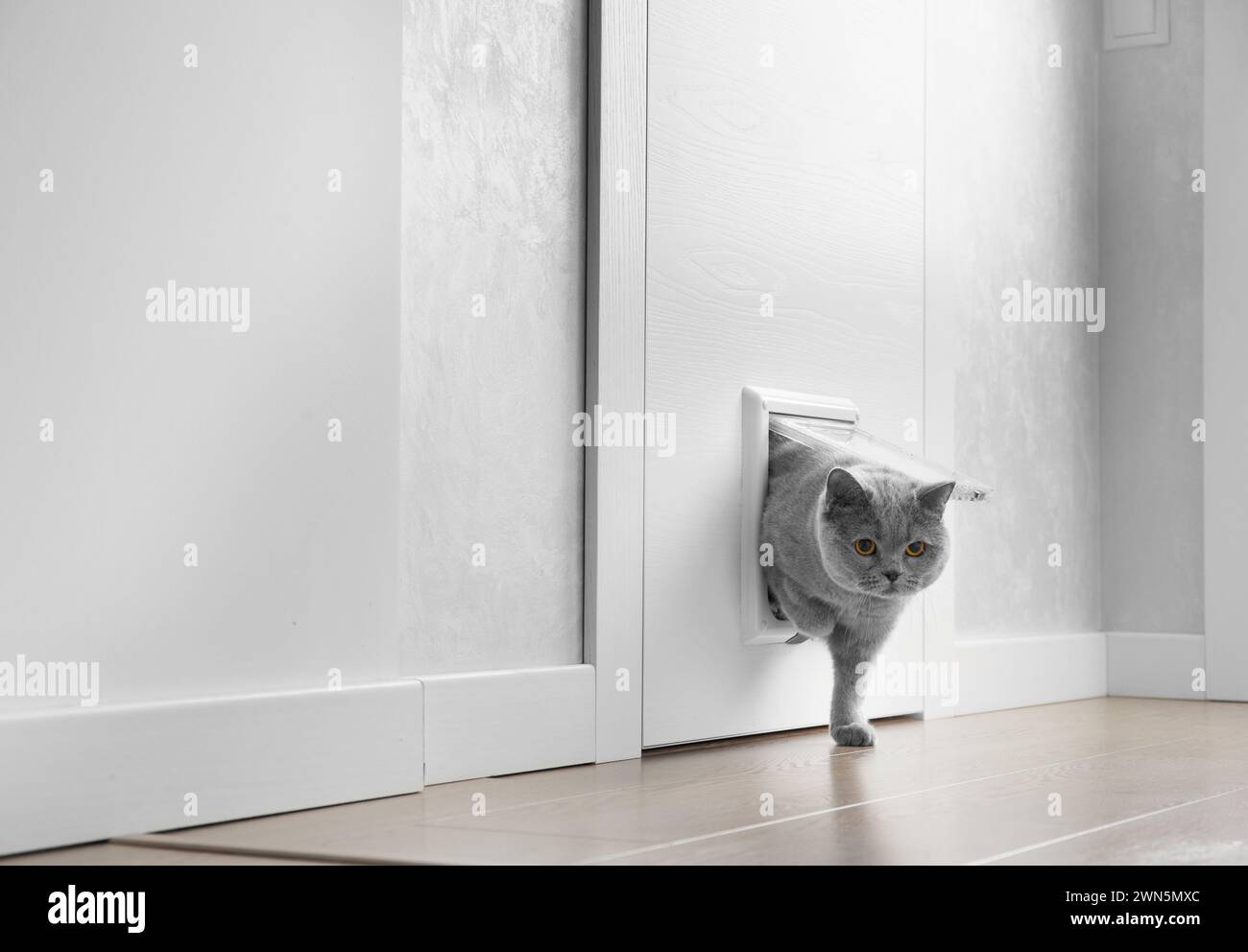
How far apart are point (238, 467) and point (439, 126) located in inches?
16.1

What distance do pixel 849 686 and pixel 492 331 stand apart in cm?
61

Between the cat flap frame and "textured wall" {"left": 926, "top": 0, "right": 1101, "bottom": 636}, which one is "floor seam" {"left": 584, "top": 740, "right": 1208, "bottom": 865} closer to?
the cat flap frame

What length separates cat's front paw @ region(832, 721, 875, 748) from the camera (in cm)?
165

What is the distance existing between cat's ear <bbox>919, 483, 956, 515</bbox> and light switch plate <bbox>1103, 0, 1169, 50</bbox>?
4.59ft

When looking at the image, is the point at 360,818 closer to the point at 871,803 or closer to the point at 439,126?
the point at 871,803

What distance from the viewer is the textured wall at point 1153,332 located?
2.47 metres

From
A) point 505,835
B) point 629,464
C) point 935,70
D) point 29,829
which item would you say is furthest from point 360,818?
point 935,70

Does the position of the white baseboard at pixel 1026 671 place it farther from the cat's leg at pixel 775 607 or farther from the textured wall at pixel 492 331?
the textured wall at pixel 492 331

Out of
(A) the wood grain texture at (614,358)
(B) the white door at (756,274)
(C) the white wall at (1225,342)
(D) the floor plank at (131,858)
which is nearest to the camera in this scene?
(D) the floor plank at (131,858)

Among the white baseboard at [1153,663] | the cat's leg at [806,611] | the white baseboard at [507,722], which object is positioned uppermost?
the cat's leg at [806,611]

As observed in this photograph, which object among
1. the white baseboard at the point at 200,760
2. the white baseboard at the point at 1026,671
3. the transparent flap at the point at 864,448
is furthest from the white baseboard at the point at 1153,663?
the white baseboard at the point at 200,760

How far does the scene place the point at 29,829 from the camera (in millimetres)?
952

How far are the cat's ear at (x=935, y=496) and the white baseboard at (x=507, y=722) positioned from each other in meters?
0.41

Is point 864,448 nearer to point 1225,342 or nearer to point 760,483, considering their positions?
point 760,483
